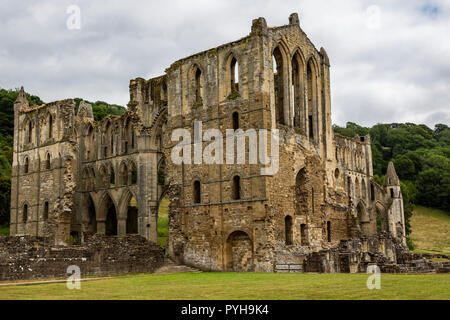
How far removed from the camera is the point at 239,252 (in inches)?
1128

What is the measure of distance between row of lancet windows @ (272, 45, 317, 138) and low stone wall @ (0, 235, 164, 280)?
11.1m

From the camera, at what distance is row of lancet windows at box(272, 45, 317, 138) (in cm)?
3192

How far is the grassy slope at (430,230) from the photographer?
211 feet

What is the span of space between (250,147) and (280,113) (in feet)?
15.2

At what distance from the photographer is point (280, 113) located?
106 feet

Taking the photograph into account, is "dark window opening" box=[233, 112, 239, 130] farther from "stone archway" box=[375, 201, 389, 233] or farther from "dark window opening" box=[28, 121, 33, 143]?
"stone archway" box=[375, 201, 389, 233]

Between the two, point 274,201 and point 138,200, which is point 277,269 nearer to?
point 274,201

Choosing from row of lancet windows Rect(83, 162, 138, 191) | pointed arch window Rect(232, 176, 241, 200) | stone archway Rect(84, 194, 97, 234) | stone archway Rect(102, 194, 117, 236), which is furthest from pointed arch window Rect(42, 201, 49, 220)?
pointed arch window Rect(232, 176, 241, 200)

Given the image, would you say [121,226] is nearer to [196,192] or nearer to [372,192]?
[196,192]

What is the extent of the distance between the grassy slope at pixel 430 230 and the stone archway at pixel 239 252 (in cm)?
3736

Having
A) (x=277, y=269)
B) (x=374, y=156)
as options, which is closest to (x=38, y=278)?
(x=277, y=269)

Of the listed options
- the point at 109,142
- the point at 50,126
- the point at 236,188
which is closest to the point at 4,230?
the point at 50,126

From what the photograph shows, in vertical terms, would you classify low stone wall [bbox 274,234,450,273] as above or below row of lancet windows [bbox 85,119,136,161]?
below

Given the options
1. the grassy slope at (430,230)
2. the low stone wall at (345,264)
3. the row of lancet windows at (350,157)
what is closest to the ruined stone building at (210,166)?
the low stone wall at (345,264)
